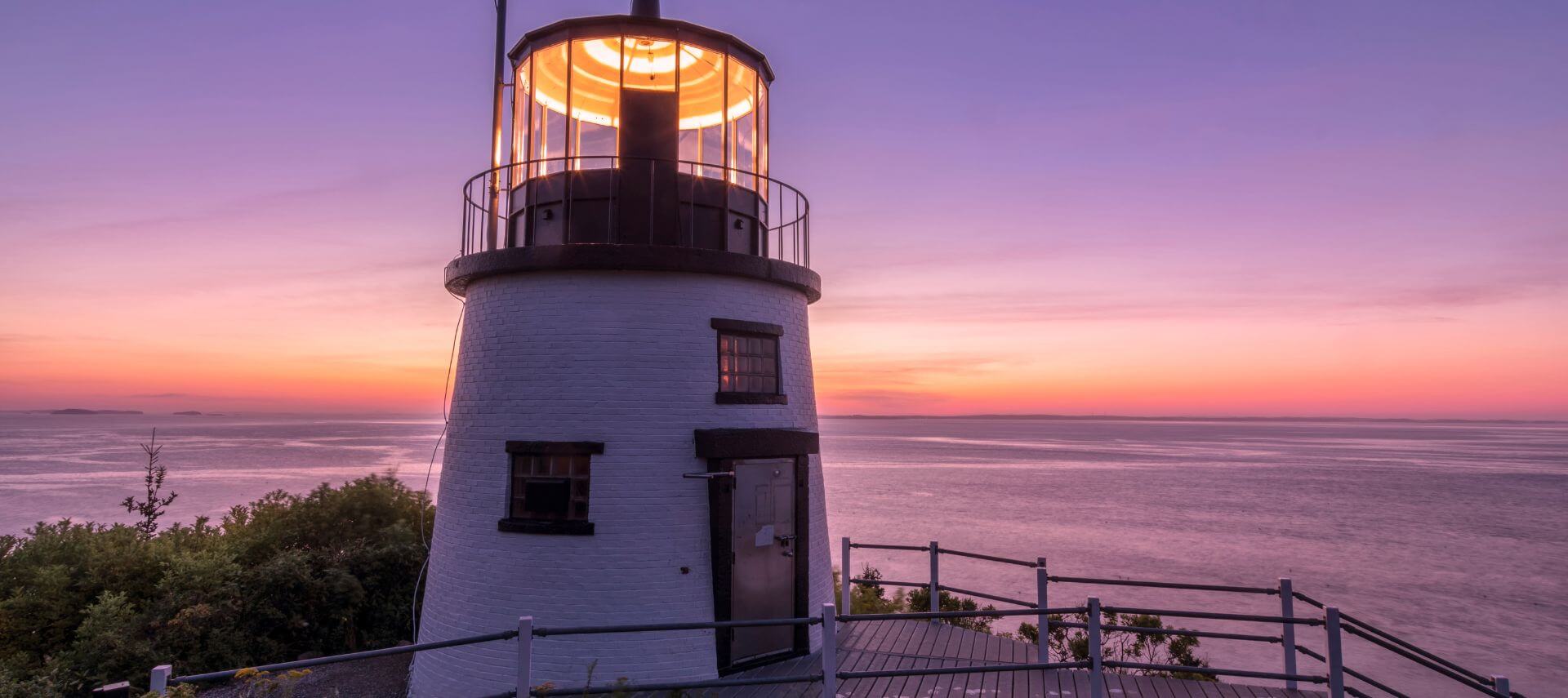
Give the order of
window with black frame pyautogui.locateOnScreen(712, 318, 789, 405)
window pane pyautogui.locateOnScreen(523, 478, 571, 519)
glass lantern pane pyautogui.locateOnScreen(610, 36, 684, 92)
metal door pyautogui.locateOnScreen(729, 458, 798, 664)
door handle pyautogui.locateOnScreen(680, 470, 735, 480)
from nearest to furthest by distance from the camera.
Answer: window pane pyautogui.locateOnScreen(523, 478, 571, 519) → door handle pyautogui.locateOnScreen(680, 470, 735, 480) → metal door pyautogui.locateOnScreen(729, 458, 798, 664) → window with black frame pyautogui.locateOnScreen(712, 318, 789, 405) → glass lantern pane pyautogui.locateOnScreen(610, 36, 684, 92)

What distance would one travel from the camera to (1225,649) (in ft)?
75.2

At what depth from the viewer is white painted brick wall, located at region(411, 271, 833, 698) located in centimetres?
766

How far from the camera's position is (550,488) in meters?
7.83

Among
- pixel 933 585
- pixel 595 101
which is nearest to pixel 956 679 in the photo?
pixel 933 585

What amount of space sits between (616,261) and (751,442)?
2337 mm

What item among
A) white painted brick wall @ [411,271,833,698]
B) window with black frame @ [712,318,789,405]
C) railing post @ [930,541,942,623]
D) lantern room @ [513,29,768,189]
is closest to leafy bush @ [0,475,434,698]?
white painted brick wall @ [411,271,833,698]

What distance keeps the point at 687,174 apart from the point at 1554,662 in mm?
26729

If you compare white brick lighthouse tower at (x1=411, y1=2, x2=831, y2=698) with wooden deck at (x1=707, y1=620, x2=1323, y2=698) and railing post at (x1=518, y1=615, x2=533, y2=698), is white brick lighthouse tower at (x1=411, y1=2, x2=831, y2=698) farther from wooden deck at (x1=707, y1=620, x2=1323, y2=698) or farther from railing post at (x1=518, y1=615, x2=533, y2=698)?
railing post at (x1=518, y1=615, x2=533, y2=698)

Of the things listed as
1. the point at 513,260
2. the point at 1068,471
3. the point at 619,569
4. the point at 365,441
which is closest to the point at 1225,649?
the point at 619,569

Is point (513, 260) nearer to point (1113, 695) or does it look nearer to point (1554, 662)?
point (1113, 695)

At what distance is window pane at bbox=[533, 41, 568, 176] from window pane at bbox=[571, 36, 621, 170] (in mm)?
165

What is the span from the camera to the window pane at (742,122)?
9.05m

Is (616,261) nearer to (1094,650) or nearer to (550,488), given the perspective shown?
(550,488)

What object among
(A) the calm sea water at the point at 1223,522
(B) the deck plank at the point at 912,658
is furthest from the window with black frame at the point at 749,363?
(A) the calm sea water at the point at 1223,522
